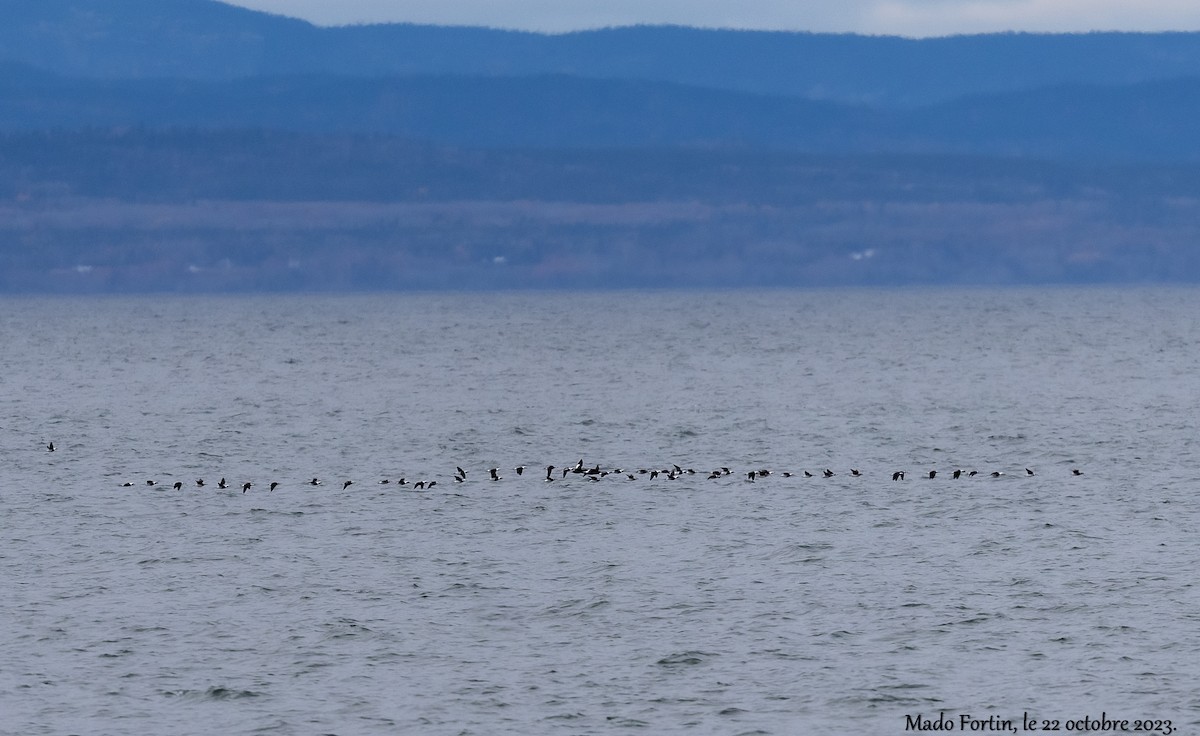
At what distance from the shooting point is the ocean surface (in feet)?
102

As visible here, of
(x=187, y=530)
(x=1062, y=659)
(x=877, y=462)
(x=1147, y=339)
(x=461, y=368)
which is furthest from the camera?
(x=1147, y=339)

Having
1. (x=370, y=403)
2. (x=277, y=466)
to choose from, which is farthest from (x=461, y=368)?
(x=277, y=466)

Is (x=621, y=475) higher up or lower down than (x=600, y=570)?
higher up

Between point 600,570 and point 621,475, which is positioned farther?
point 621,475

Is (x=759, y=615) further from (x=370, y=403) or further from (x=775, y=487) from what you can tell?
(x=370, y=403)

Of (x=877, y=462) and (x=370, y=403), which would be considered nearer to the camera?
(x=877, y=462)

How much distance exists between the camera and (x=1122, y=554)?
44.6 m

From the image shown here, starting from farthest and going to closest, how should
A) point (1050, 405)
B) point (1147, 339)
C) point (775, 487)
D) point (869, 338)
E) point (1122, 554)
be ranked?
point (869, 338) < point (1147, 339) < point (1050, 405) < point (775, 487) < point (1122, 554)

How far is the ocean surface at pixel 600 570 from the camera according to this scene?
31.2 m

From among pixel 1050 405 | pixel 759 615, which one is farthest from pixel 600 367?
pixel 759 615

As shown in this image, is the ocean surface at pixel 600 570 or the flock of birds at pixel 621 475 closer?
the ocean surface at pixel 600 570

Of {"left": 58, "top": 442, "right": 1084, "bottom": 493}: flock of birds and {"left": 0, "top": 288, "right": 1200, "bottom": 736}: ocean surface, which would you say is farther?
{"left": 58, "top": 442, "right": 1084, "bottom": 493}: flock of birds

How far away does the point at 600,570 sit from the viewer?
43.1 meters

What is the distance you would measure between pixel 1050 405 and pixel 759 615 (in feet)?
194
